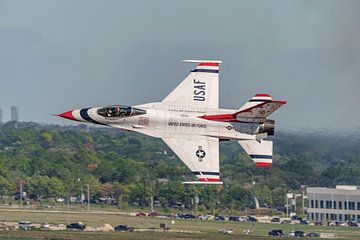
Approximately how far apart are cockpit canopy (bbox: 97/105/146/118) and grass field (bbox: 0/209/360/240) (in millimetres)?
42854

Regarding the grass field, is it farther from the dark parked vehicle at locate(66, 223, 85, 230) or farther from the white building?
the white building

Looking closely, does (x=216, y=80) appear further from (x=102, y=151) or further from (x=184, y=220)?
(x=102, y=151)

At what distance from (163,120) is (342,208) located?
6497 centimetres

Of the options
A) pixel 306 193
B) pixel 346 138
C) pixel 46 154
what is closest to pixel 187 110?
pixel 346 138

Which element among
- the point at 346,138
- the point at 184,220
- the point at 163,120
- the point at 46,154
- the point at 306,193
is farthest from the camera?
the point at 46,154

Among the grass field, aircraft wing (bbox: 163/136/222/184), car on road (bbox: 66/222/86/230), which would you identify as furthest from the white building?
aircraft wing (bbox: 163/136/222/184)

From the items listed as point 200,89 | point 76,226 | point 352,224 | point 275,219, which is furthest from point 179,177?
point 200,89

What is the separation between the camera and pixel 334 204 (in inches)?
5778

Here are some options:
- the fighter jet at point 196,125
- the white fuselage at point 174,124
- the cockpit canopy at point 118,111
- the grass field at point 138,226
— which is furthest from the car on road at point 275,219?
the cockpit canopy at point 118,111

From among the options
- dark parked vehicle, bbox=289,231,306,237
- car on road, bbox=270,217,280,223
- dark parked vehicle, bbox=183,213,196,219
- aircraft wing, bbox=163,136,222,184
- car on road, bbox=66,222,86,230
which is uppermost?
aircraft wing, bbox=163,136,222,184

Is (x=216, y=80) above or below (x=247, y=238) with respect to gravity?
above

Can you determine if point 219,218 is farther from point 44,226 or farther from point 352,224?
point 44,226

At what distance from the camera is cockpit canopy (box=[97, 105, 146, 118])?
84562 mm

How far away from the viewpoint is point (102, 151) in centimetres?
19262
